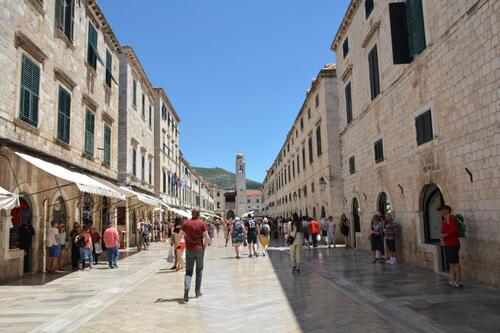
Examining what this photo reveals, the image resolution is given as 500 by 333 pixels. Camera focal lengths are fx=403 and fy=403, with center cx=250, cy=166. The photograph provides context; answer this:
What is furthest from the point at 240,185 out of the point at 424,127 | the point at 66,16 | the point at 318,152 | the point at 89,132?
the point at 424,127

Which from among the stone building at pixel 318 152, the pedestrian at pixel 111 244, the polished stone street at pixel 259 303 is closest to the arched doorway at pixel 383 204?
the polished stone street at pixel 259 303

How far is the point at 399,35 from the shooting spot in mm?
11516

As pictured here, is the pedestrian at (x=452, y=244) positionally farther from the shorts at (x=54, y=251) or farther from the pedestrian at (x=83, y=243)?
the pedestrian at (x=83, y=243)

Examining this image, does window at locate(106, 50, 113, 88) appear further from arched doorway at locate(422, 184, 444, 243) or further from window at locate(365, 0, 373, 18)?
arched doorway at locate(422, 184, 444, 243)

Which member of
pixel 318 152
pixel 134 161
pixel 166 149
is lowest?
pixel 134 161

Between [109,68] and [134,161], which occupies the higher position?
[109,68]

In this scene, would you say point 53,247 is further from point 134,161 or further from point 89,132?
point 134,161

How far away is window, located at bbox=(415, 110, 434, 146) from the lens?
10.5m

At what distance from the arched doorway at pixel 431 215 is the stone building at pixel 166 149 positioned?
22.9m

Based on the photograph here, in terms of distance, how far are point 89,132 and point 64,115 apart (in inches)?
100

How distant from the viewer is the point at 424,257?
11.0 metres

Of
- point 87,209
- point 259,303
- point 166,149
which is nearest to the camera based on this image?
point 259,303

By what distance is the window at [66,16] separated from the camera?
13.3 m

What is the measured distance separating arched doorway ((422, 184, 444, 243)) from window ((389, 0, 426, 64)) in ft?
12.5
